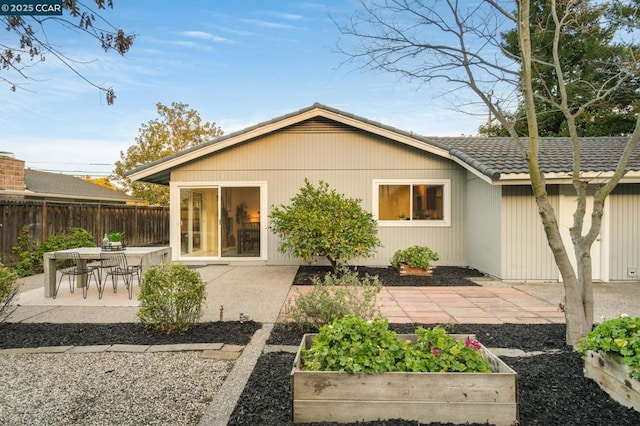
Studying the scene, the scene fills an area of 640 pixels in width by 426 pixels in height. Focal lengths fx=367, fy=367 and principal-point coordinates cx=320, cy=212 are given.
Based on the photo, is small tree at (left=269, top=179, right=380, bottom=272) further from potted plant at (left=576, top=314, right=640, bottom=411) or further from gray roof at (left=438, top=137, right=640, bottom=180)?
potted plant at (left=576, top=314, right=640, bottom=411)

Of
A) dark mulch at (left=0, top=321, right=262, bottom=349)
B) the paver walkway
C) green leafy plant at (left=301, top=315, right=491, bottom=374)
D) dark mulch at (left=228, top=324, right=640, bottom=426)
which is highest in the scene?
green leafy plant at (left=301, top=315, right=491, bottom=374)

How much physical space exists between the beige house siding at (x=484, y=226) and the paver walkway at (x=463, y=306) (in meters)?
1.23

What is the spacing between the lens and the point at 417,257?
8242mm

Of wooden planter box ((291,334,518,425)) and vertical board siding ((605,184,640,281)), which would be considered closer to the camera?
wooden planter box ((291,334,518,425))

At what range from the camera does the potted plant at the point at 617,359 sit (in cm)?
233

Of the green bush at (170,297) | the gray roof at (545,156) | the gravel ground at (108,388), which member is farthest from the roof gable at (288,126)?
the gravel ground at (108,388)

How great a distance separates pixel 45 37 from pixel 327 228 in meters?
5.36

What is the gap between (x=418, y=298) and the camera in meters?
6.06

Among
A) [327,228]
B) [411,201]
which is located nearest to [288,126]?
[327,228]

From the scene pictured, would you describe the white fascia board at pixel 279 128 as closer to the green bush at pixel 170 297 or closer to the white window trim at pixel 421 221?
the white window trim at pixel 421 221

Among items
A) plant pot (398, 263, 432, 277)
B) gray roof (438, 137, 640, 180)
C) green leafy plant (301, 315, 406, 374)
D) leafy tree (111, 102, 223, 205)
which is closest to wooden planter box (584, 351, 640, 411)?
green leafy plant (301, 315, 406, 374)

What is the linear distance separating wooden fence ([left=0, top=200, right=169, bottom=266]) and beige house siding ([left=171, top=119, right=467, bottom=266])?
3.22 meters

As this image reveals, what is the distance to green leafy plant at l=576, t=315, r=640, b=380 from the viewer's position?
7.59ft

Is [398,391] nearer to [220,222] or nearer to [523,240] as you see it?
[523,240]
